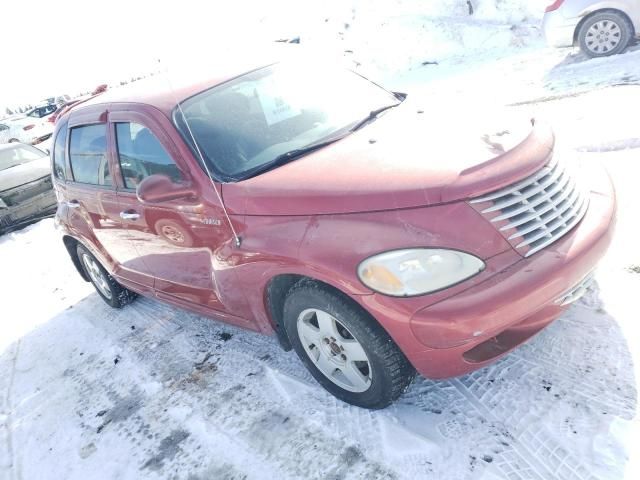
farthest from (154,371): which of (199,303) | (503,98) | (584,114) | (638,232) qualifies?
(503,98)

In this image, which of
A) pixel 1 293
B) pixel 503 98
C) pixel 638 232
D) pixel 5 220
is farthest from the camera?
pixel 5 220

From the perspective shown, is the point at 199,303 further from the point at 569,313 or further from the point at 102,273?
the point at 569,313

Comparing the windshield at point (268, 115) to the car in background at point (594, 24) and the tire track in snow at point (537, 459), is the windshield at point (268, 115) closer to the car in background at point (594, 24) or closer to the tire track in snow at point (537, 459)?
the tire track in snow at point (537, 459)

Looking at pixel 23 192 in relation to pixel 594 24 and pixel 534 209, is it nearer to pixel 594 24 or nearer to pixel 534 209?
pixel 534 209

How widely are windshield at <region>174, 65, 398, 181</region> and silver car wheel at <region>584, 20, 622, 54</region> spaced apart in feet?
19.3

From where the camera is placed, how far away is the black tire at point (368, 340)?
7.84ft

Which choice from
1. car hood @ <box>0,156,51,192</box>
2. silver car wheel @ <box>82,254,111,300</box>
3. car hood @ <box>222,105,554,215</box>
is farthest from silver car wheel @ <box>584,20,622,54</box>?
car hood @ <box>0,156,51,192</box>

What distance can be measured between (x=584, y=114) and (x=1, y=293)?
6963 millimetres

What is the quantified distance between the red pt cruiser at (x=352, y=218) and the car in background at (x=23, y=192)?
6063 mm

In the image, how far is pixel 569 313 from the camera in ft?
9.90

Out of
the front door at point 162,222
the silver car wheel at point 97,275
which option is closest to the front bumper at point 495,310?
the front door at point 162,222

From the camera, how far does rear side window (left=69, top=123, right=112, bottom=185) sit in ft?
12.6


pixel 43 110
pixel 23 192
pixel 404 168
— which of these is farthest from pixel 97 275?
pixel 43 110

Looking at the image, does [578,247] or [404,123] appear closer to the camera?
[578,247]
